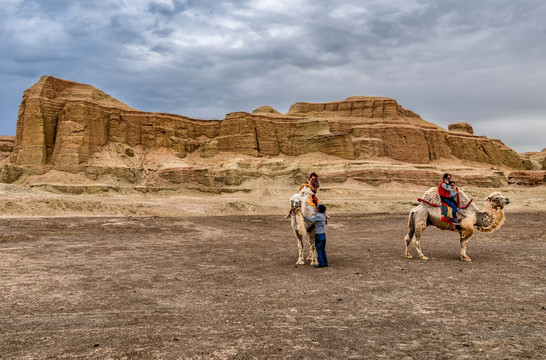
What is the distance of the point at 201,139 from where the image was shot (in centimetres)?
7750

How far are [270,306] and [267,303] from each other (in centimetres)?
20

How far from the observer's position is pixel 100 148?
210 feet

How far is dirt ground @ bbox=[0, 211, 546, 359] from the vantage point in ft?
14.3

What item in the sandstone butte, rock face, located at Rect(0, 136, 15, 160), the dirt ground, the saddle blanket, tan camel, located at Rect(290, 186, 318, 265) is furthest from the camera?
rock face, located at Rect(0, 136, 15, 160)

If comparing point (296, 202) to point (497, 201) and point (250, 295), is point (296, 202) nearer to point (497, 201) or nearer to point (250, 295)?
point (250, 295)

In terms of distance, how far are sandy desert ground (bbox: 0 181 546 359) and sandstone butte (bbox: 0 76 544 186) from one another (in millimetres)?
47165

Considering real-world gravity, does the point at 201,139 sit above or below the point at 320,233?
above

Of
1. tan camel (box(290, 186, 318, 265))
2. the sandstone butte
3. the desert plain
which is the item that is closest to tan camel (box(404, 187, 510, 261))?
the desert plain

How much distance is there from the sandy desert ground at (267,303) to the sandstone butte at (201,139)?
4717 centimetres

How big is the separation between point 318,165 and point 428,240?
48785 millimetres

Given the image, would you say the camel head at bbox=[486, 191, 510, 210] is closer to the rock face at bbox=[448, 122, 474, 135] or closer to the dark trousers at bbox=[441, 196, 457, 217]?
the dark trousers at bbox=[441, 196, 457, 217]

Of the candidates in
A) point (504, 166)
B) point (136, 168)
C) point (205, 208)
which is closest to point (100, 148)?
point (136, 168)

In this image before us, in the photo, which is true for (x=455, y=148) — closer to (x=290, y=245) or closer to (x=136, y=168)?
(x=136, y=168)

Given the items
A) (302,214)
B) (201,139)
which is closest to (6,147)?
(201,139)
